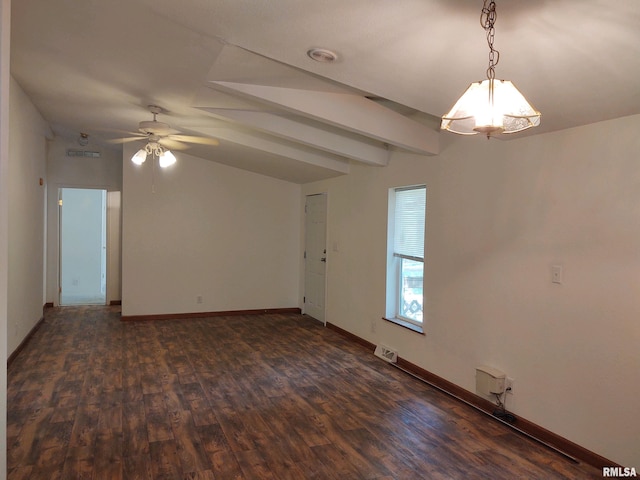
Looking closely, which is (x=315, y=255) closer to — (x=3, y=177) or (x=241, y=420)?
(x=241, y=420)

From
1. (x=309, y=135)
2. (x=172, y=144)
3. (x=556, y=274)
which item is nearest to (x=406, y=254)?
(x=309, y=135)

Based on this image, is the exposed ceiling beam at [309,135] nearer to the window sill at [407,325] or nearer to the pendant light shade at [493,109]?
the window sill at [407,325]

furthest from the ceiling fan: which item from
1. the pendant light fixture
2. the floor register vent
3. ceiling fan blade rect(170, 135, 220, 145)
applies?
the pendant light fixture

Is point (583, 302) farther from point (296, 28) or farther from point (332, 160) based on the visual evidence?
point (332, 160)

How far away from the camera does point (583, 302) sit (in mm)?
2805

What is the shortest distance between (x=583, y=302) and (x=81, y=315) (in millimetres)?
6781

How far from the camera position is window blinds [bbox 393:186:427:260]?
4.54 m

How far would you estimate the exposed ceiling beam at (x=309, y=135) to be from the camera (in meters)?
4.32

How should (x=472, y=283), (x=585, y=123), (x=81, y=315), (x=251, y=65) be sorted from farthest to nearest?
1. (x=81, y=315)
2. (x=472, y=283)
3. (x=251, y=65)
4. (x=585, y=123)

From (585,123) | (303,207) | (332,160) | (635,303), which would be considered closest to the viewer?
(635,303)

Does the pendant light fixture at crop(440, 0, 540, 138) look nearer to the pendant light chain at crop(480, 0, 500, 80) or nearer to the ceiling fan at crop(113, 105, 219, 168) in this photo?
the pendant light chain at crop(480, 0, 500, 80)

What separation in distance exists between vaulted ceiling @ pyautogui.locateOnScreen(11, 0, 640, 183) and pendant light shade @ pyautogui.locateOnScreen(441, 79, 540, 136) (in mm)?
456

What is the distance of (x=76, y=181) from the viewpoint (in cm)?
741

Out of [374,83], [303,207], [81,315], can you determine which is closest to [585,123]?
[374,83]
